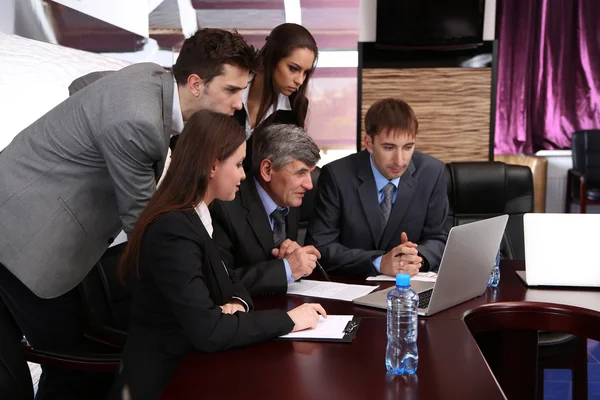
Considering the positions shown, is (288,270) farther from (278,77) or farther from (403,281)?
(278,77)

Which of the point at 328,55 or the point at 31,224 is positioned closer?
the point at 31,224

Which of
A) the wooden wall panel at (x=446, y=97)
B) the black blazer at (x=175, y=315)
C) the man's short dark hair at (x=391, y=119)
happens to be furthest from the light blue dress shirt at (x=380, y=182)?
the wooden wall panel at (x=446, y=97)

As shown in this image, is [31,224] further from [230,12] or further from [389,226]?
[230,12]

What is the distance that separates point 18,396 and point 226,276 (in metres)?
0.62

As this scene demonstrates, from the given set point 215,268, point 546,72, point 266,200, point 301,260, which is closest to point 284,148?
point 266,200

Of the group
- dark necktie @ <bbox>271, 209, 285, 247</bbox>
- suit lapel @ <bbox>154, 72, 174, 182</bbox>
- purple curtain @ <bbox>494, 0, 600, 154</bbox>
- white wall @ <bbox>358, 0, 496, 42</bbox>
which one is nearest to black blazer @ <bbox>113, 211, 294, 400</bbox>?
suit lapel @ <bbox>154, 72, 174, 182</bbox>

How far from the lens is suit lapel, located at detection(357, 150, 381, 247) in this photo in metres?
2.61

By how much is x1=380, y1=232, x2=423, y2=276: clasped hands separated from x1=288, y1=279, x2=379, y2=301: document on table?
0.18 meters

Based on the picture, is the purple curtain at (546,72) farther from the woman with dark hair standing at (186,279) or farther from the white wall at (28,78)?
the woman with dark hair standing at (186,279)

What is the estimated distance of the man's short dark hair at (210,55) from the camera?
6.54 ft

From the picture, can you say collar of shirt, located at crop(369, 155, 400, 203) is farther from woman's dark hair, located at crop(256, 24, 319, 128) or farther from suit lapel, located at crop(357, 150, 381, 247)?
woman's dark hair, located at crop(256, 24, 319, 128)

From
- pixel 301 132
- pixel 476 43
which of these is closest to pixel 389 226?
pixel 301 132

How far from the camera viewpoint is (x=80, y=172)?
1959 mm

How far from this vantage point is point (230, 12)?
6316 mm
